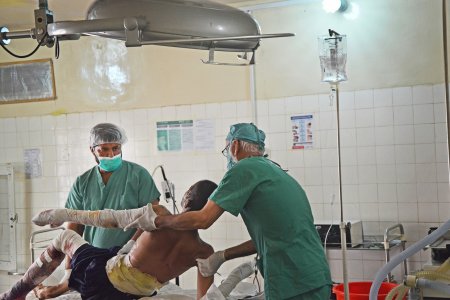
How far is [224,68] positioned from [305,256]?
251 centimetres

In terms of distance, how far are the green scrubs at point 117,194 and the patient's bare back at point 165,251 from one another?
0.80 meters

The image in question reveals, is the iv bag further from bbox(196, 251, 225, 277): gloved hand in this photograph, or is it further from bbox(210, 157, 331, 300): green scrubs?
bbox(196, 251, 225, 277): gloved hand

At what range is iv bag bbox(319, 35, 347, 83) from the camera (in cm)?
377

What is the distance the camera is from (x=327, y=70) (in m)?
3.83

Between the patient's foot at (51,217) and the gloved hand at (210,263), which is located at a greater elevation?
the patient's foot at (51,217)

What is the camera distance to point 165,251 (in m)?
3.21

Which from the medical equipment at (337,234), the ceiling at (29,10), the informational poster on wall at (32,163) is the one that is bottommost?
the medical equipment at (337,234)

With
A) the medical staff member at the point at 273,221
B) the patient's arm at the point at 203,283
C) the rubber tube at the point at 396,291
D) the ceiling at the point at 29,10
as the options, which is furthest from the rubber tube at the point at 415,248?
the ceiling at the point at 29,10

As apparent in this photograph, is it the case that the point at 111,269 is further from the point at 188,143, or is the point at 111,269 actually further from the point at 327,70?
the point at 188,143

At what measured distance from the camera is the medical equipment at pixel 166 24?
84.1 inches

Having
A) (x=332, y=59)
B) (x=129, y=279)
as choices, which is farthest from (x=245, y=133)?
(x=332, y=59)

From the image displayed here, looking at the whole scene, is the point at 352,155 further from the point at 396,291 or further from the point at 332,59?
the point at 396,291

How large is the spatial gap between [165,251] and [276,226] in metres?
0.64

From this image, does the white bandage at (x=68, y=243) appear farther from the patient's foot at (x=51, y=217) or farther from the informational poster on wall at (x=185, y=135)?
the informational poster on wall at (x=185, y=135)
